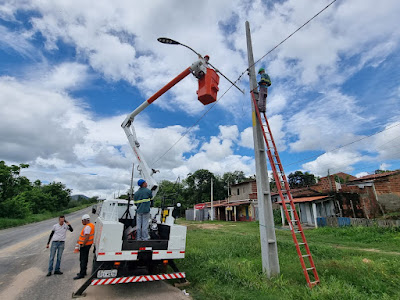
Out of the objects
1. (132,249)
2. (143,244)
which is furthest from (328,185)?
(132,249)

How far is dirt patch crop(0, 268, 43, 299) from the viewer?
4.87 meters

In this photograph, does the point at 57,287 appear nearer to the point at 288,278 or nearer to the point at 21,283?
the point at 21,283

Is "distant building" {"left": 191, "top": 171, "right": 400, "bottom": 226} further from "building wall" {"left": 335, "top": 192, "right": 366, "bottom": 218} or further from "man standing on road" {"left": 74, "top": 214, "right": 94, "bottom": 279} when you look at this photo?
"man standing on road" {"left": 74, "top": 214, "right": 94, "bottom": 279}

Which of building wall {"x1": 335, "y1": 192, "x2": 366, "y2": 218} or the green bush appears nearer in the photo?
building wall {"x1": 335, "y1": 192, "x2": 366, "y2": 218}

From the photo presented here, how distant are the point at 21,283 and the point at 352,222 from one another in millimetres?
17648

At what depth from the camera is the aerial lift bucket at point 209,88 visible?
5.81 meters

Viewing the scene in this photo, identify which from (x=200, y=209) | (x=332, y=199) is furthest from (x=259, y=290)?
(x=200, y=209)

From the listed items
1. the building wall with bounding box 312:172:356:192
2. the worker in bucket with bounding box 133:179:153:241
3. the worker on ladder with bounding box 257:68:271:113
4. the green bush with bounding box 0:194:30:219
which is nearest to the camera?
the worker in bucket with bounding box 133:179:153:241

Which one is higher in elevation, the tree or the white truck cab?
the tree

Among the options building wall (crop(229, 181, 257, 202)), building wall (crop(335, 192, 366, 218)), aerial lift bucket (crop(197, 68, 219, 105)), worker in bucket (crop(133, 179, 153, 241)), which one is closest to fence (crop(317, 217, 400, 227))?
building wall (crop(335, 192, 366, 218))

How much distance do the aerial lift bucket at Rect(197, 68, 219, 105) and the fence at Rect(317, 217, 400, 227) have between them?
1406 cm

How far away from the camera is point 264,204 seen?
229 inches

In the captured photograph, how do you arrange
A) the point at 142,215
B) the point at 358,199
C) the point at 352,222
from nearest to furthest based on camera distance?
the point at 142,215 < the point at 352,222 < the point at 358,199

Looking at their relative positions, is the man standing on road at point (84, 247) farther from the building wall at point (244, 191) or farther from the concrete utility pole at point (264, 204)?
the building wall at point (244, 191)
